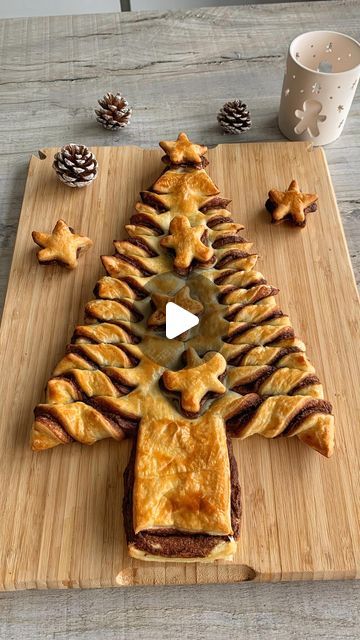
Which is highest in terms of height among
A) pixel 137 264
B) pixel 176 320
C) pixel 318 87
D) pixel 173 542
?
pixel 318 87

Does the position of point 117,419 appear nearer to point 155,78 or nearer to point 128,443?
point 128,443

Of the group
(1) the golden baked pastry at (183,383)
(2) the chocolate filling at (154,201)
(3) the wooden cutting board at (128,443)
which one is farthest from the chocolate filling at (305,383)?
(2) the chocolate filling at (154,201)

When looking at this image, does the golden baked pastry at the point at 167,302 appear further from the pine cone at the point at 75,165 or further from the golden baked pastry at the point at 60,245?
the pine cone at the point at 75,165

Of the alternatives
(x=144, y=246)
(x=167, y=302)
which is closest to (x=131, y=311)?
(x=167, y=302)

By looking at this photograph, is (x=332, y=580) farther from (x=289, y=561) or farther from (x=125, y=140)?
(x=125, y=140)

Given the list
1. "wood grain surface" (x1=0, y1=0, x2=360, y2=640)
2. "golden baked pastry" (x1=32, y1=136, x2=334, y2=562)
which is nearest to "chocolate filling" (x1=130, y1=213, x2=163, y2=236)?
"golden baked pastry" (x1=32, y1=136, x2=334, y2=562)
